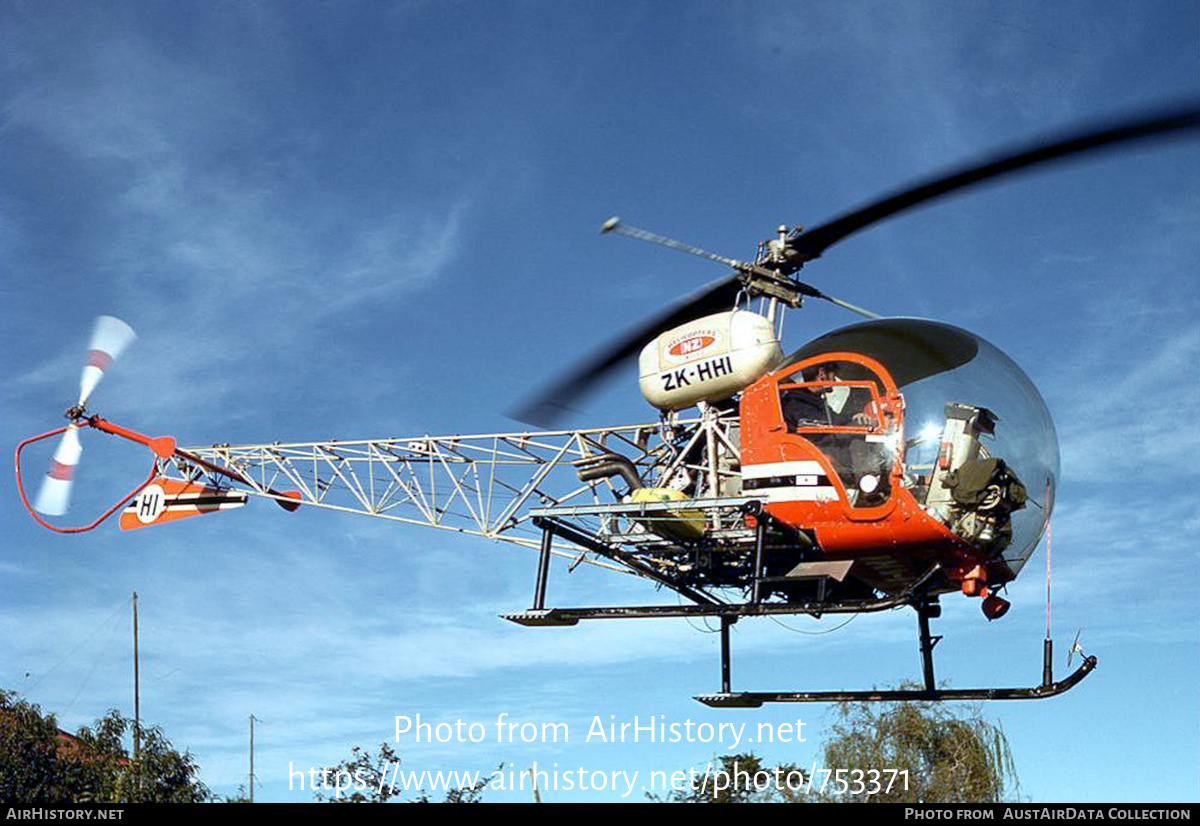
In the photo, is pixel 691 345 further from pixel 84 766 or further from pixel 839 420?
pixel 84 766

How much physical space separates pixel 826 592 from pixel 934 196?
392cm

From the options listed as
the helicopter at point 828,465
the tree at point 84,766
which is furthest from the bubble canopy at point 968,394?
the tree at point 84,766

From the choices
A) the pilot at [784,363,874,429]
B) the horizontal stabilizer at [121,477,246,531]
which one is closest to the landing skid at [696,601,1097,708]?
the pilot at [784,363,874,429]

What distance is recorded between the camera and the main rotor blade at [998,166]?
1072 cm

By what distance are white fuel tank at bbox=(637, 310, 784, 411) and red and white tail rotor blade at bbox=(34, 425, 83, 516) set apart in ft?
34.4

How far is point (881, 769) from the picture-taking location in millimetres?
25609

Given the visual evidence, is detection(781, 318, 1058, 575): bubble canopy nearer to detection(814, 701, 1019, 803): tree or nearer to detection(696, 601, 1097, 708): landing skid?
detection(696, 601, 1097, 708): landing skid

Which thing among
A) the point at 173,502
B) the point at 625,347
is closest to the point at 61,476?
the point at 173,502

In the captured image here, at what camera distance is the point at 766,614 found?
12.3m

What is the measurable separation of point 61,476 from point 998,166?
14.8m

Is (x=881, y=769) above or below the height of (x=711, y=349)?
below
